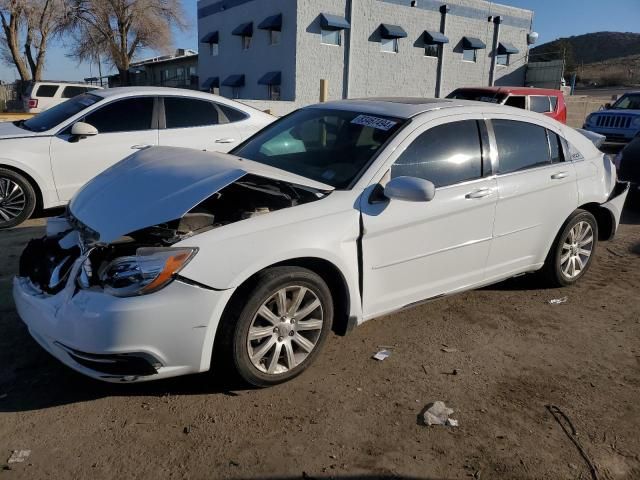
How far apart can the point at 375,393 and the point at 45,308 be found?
188 centimetres

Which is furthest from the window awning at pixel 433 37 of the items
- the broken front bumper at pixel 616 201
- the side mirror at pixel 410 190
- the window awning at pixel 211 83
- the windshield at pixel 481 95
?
the side mirror at pixel 410 190

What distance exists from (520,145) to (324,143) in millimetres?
1554

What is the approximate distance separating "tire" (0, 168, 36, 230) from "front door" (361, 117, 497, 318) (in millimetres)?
4504

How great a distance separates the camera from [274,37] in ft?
83.1

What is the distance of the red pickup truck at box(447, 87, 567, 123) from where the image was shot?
41.9ft

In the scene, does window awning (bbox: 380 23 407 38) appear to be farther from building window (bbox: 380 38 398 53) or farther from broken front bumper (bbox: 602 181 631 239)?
broken front bumper (bbox: 602 181 631 239)

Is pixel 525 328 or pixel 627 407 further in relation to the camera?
pixel 525 328

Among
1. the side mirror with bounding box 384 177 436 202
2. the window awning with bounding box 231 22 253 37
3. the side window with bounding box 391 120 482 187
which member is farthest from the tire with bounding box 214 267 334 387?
the window awning with bounding box 231 22 253 37

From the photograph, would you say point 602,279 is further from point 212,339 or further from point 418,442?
point 212,339

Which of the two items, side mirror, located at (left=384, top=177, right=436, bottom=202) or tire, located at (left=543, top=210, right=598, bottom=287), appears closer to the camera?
side mirror, located at (left=384, top=177, right=436, bottom=202)

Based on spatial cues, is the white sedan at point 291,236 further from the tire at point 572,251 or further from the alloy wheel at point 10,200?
the alloy wheel at point 10,200

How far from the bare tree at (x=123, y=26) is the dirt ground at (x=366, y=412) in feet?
116

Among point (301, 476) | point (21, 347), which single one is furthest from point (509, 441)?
point (21, 347)

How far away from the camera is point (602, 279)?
534 cm
